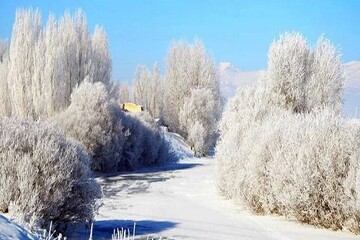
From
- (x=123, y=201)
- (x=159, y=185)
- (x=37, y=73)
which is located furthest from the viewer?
Answer: (x=37, y=73)

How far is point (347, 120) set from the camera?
12125 millimetres

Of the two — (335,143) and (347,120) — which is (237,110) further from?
(335,143)

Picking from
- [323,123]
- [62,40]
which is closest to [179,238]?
[323,123]

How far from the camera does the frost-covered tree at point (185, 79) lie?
44.2m

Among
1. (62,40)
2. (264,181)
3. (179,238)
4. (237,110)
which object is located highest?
(62,40)

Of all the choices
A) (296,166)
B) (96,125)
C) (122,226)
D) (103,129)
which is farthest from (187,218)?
(103,129)

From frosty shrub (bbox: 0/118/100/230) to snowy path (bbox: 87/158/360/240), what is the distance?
71cm

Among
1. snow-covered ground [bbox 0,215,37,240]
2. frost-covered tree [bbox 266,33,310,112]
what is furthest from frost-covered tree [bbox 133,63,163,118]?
snow-covered ground [bbox 0,215,37,240]

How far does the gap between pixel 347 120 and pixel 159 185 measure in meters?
7.87

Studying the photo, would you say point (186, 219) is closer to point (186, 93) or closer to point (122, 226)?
point (122, 226)

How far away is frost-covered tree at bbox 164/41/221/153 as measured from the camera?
44156 mm

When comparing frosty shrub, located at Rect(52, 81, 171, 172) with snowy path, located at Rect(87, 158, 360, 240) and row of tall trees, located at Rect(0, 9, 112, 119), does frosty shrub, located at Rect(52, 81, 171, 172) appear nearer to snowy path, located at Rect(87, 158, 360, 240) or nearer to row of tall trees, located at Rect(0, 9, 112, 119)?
row of tall trees, located at Rect(0, 9, 112, 119)

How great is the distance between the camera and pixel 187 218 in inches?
414

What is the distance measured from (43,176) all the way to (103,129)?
1571 centimetres
